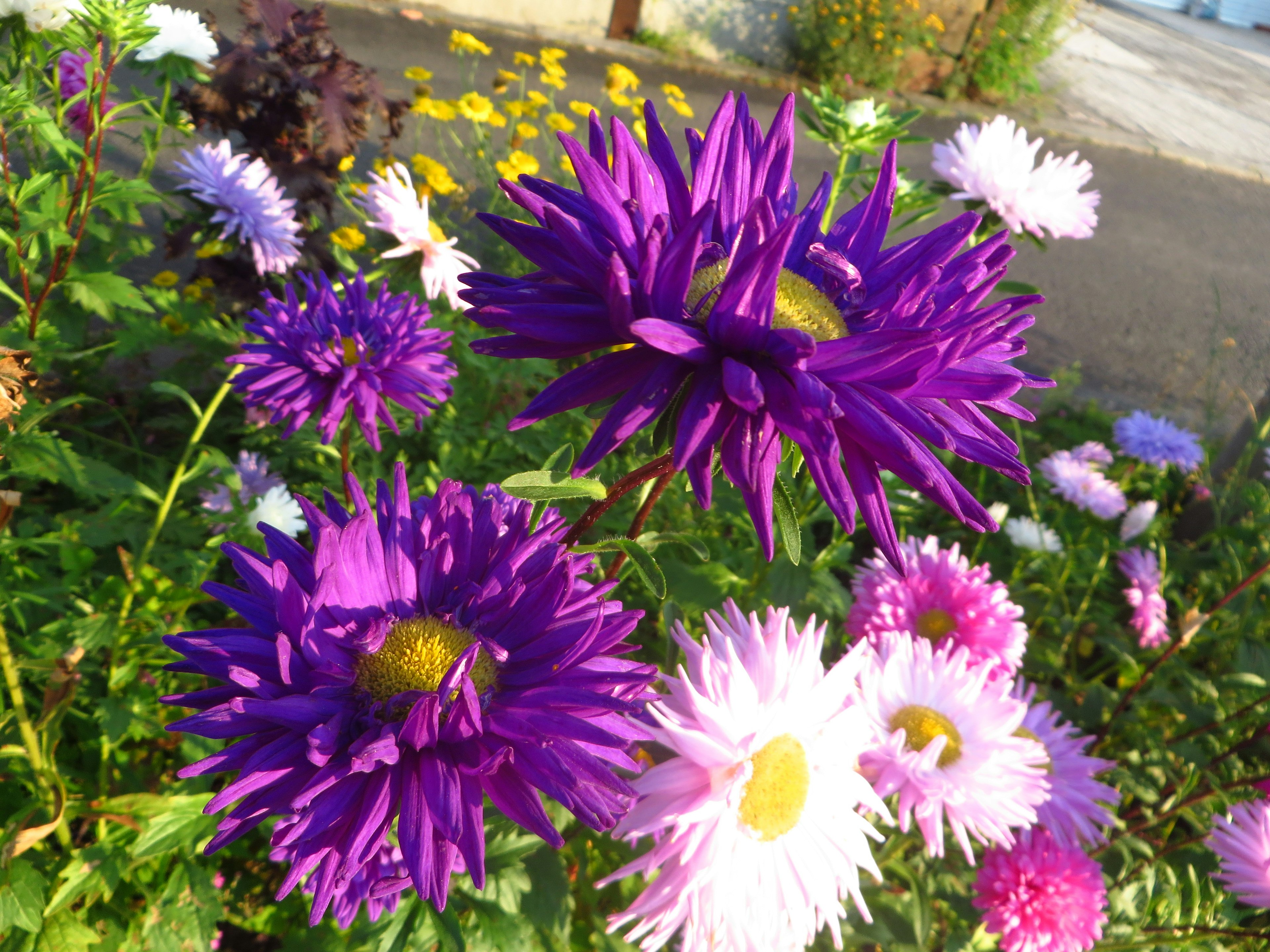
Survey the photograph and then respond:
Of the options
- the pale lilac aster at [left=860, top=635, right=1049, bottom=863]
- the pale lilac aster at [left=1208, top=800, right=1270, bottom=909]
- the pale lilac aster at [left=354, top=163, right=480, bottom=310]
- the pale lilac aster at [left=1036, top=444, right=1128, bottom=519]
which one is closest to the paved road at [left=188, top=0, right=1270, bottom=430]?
the pale lilac aster at [left=1036, top=444, right=1128, bottom=519]

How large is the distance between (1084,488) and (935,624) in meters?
1.33

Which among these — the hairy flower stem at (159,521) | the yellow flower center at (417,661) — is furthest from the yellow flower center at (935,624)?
the hairy flower stem at (159,521)

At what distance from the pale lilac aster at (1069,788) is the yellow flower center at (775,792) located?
792 mm

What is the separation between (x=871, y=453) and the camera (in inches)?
30.1

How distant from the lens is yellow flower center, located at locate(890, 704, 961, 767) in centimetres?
145

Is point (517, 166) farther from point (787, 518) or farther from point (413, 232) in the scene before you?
point (787, 518)

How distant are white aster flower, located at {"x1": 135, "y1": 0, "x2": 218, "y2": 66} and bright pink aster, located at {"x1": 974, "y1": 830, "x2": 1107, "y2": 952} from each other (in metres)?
2.70

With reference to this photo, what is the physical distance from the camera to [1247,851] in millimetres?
1588

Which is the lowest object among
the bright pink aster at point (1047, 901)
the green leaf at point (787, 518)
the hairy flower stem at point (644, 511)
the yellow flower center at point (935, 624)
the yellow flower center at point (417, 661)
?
the bright pink aster at point (1047, 901)

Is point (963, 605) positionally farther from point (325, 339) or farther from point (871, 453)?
point (325, 339)

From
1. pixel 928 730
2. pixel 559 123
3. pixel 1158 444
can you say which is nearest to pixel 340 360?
pixel 928 730

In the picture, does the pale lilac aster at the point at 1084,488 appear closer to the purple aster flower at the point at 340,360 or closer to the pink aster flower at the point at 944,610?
the pink aster flower at the point at 944,610

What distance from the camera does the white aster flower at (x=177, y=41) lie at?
81.8 inches

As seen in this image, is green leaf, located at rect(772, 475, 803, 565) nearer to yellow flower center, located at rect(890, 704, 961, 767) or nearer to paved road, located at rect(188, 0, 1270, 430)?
yellow flower center, located at rect(890, 704, 961, 767)
